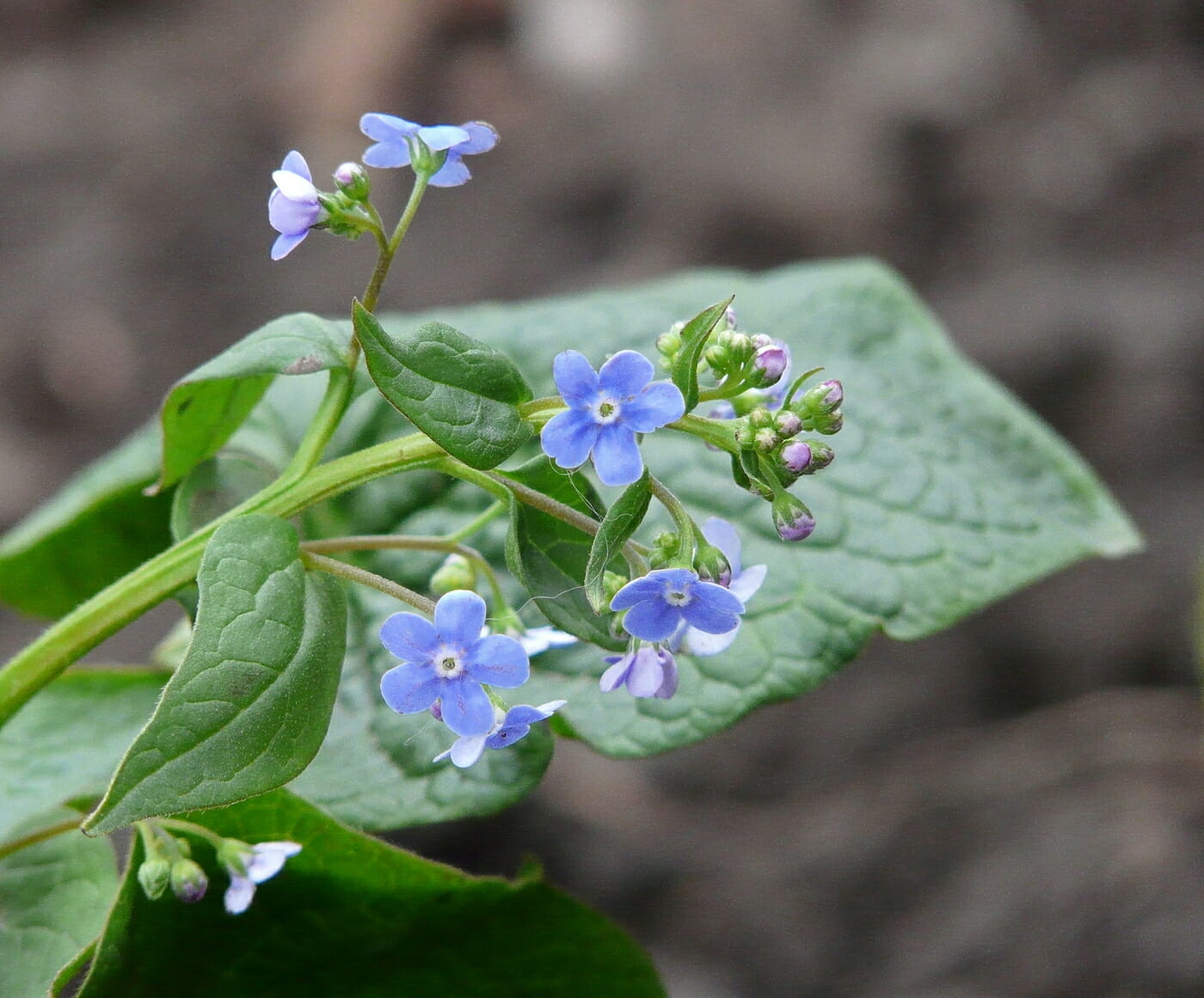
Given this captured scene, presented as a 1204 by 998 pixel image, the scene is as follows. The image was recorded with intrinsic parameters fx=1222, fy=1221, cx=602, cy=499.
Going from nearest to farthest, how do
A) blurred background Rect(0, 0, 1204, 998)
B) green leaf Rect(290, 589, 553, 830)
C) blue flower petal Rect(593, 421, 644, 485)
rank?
blue flower petal Rect(593, 421, 644, 485) < green leaf Rect(290, 589, 553, 830) < blurred background Rect(0, 0, 1204, 998)

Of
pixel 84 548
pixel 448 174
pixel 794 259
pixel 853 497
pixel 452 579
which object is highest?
pixel 448 174

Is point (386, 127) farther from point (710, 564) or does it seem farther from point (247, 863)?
point (247, 863)

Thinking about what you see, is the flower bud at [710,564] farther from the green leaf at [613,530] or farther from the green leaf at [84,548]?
the green leaf at [84,548]

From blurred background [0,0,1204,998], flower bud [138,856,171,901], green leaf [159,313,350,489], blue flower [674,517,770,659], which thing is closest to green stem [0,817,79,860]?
flower bud [138,856,171,901]

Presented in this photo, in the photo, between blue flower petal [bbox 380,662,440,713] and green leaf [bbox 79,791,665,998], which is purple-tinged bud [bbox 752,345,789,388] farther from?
green leaf [bbox 79,791,665,998]

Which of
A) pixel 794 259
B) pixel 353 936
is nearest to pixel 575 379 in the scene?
pixel 353 936

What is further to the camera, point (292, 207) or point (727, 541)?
point (727, 541)
